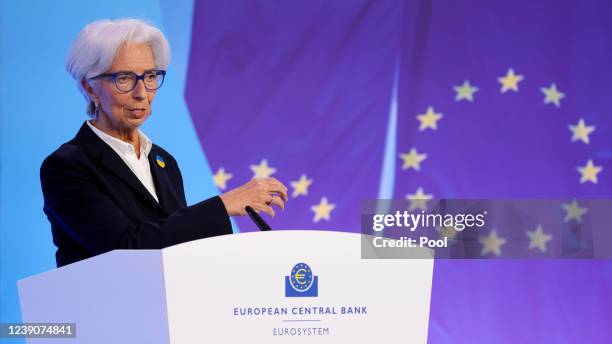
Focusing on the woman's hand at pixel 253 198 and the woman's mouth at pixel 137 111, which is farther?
the woman's mouth at pixel 137 111

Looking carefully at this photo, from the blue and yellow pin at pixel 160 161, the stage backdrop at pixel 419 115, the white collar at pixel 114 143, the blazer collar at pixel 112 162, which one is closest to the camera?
the blazer collar at pixel 112 162

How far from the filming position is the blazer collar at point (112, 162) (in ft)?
6.07

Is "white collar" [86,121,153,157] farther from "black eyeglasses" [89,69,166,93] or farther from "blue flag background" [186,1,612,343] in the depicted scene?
"blue flag background" [186,1,612,343]

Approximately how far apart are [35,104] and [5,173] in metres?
0.28

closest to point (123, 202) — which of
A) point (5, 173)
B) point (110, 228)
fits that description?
point (110, 228)

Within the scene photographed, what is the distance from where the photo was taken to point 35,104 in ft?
9.89

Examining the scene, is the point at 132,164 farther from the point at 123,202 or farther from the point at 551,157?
the point at 551,157

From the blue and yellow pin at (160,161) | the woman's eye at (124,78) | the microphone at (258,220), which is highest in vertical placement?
the woman's eye at (124,78)

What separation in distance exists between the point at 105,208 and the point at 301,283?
0.56 metres

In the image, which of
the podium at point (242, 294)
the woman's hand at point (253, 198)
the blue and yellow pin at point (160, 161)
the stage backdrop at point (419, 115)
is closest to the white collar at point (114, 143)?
the blue and yellow pin at point (160, 161)

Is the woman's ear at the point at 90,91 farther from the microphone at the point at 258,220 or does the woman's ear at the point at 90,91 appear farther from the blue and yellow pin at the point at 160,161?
the microphone at the point at 258,220

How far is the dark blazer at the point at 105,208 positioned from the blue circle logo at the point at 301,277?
0.32 meters

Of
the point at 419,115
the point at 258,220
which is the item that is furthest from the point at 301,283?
the point at 419,115

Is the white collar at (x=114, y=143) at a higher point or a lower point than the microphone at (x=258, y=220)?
higher
